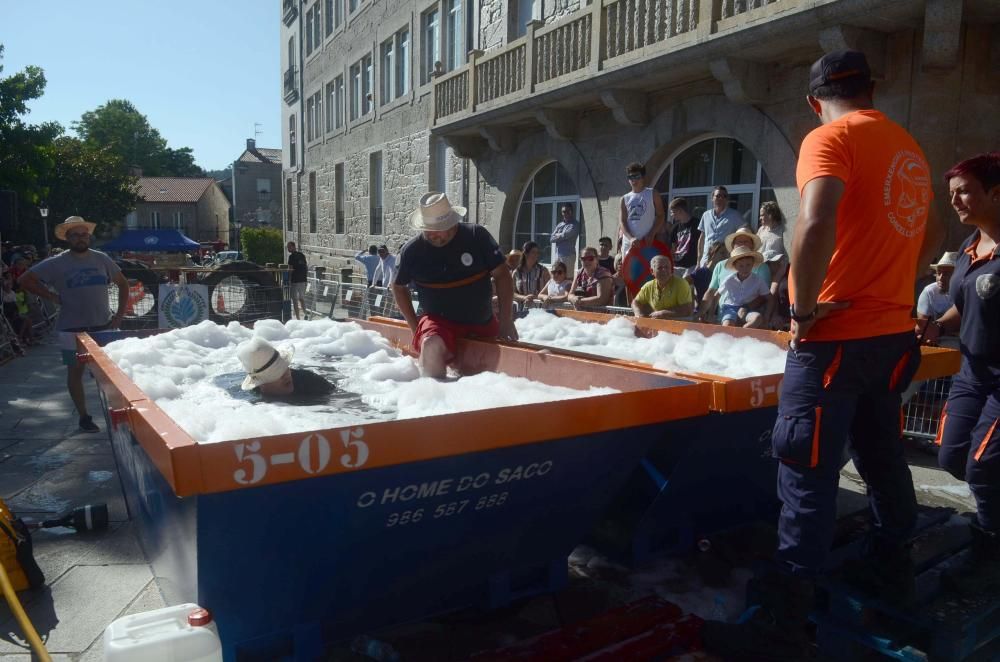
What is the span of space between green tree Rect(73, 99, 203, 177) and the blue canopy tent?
40.8 metres

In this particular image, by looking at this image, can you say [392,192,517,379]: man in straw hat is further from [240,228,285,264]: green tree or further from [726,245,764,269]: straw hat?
[240,228,285,264]: green tree

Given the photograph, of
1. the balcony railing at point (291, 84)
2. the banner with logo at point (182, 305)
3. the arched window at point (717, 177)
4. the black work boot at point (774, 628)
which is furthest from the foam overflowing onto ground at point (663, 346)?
the balcony railing at point (291, 84)

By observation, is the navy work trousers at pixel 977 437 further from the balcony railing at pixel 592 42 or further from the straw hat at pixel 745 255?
the balcony railing at pixel 592 42

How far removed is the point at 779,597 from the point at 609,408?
35.9 inches

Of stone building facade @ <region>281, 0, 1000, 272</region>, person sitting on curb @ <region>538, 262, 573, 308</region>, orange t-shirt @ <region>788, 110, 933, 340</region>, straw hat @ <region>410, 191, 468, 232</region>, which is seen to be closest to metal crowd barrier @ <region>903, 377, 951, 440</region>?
stone building facade @ <region>281, 0, 1000, 272</region>

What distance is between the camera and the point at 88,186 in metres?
42.9

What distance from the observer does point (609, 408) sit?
2.90m

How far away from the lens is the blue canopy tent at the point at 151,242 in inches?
1533

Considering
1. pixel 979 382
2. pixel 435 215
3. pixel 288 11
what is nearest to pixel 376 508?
pixel 979 382

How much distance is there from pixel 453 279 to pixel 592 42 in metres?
7.29

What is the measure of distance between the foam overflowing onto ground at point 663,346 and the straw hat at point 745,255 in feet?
4.79

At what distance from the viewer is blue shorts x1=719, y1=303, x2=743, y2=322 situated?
273 inches

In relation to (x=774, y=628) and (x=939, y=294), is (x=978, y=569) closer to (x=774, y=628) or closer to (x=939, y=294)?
(x=774, y=628)

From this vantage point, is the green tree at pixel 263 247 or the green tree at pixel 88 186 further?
the green tree at pixel 263 247
